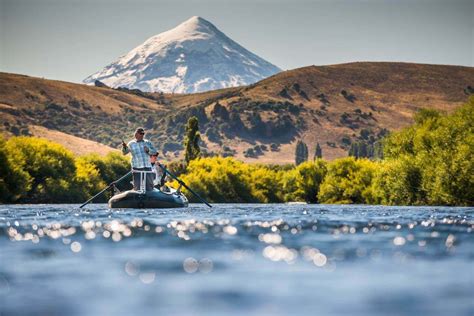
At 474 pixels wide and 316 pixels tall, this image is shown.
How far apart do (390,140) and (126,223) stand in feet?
203

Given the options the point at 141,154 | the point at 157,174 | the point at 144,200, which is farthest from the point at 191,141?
the point at 141,154

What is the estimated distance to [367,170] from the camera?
106m

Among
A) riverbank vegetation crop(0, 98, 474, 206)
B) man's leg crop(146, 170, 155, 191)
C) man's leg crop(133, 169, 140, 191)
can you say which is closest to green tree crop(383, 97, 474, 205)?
riverbank vegetation crop(0, 98, 474, 206)

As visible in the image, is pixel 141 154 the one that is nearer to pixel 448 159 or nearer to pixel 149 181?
pixel 149 181

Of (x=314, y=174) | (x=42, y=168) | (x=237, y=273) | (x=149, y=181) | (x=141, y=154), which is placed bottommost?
(x=314, y=174)

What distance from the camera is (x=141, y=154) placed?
162 feet

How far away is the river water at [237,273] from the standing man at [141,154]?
23.7 m

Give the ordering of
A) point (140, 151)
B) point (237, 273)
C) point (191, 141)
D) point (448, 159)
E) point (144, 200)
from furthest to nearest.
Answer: point (191, 141) → point (448, 159) → point (144, 200) → point (140, 151) → point (237, 273)

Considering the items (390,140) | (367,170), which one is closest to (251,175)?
(367,170)

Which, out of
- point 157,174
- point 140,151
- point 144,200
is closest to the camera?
point 140,151

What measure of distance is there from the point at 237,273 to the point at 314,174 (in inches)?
4102

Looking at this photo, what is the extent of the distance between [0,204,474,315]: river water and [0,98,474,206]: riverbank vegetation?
46241 millimetres

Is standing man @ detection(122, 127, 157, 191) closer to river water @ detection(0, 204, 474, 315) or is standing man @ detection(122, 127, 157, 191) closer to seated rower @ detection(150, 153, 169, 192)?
seated rower @ detection(150, 153, 169, 192)

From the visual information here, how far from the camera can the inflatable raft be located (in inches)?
1972
